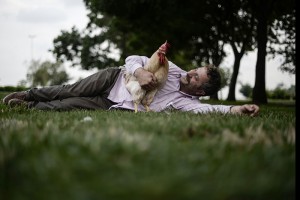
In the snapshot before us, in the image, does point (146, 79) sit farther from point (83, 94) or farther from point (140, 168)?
point (140, 168)

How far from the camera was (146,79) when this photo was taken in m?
5.70

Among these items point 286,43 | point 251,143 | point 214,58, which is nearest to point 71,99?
point 251,143

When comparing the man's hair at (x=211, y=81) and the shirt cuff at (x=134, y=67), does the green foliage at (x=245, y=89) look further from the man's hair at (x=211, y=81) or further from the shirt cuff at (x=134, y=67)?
the shirt cuff at (x=134, y=67)

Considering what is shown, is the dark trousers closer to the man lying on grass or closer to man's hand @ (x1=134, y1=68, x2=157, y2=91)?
the man lying on grass

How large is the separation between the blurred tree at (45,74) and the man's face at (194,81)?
2348 inches

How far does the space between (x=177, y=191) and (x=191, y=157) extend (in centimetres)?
47

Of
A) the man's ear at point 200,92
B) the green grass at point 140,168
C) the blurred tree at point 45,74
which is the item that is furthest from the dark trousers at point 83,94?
the blurred tree at point 45,74

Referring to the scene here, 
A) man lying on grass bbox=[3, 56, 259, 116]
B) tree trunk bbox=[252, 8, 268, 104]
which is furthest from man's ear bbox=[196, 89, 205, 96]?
tree trunk bbox=[252, 8, 268, 104]

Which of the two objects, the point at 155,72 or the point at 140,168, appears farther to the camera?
the point at 155,72

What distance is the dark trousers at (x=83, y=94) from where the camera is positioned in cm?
655

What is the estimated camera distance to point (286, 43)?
26.7 meters

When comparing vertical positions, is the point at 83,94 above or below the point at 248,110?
above

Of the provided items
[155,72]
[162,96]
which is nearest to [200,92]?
[162,96]

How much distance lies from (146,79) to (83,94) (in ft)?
5.24
